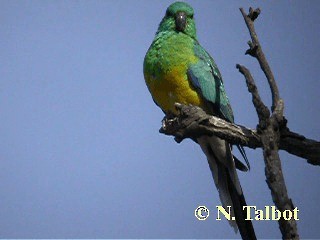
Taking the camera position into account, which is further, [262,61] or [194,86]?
[194,86]

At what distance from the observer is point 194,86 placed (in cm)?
667

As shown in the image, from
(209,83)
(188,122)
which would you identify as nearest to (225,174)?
(209,83)

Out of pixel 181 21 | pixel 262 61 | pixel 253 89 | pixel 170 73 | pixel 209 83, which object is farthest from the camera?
pixel 181 21

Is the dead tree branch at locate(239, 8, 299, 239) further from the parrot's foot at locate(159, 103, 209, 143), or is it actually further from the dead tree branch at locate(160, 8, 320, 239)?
the parrot's foot at locate(159, 103, 209, 143)

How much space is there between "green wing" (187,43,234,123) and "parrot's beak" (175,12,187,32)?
0.33 m

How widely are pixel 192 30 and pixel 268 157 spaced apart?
4035mm

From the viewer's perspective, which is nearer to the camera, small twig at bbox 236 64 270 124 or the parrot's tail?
small twig at bbox 236 64 270 124

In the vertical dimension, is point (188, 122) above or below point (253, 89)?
above

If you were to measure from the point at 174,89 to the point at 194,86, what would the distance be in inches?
10.1

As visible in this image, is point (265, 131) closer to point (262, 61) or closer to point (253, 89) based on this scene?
point (253, 89)

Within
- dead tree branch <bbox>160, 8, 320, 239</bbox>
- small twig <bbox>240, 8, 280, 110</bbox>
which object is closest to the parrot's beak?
dead tree branch <bbox>160, 8, 320, 239</bbox>

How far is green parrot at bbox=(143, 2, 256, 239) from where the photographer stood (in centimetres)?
664

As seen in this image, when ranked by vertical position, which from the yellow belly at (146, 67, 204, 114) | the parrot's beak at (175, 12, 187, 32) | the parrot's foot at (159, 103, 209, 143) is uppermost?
the parrot's beak at (175, 12, 187, 32)

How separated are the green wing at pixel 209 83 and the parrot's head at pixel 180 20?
0.33 metres
